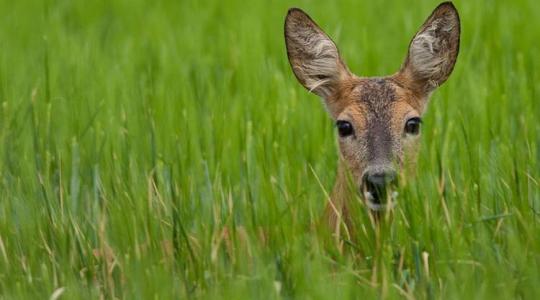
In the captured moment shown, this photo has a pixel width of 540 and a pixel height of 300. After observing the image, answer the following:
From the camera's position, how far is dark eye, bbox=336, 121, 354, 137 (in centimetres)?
662

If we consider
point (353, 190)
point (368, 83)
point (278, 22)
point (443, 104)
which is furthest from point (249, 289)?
point (278, 22)

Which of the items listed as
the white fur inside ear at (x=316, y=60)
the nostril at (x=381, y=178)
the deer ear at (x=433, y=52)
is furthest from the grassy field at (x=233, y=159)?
the white fur inside ear at (x=316, y=60)

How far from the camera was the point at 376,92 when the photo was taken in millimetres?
6719

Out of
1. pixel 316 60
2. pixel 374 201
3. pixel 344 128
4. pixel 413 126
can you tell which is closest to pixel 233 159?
pixel 316 60

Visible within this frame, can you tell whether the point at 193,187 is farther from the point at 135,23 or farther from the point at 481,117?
the point at 135,23

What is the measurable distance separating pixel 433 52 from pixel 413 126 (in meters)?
0.63

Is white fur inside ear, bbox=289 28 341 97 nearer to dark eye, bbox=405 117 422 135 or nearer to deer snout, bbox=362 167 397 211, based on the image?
dark eye, bbox=405 117 422 135

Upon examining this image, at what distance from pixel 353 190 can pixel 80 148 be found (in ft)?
8.09

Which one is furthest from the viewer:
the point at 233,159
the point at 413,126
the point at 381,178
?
the point at 233,159

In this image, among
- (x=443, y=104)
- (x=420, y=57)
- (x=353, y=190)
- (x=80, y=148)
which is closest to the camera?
(x=353, y=190)

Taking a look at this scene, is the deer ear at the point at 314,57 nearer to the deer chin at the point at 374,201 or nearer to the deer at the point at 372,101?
the deer at the point at 372,101

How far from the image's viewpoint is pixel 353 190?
590cm

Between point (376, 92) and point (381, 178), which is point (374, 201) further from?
point (376, 92)

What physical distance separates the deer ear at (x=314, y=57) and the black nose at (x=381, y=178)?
1.08 metres
